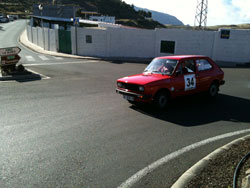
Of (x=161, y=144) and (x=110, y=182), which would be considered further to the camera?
(x=161, y=144)

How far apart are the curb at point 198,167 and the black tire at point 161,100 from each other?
116 inches

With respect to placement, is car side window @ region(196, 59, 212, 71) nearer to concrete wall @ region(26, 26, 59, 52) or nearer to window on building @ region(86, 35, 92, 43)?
window on building @ region(86, 35, 92, 43)

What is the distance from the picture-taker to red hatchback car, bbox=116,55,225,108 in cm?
776

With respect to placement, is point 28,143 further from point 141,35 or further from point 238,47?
point 238,47

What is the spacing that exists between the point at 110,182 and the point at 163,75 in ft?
16.6

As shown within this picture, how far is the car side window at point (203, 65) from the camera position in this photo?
9.10 metres

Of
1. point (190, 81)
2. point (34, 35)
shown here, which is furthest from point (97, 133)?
point (34, 35)

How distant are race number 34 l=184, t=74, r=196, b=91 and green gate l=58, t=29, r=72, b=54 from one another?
18.7 metres

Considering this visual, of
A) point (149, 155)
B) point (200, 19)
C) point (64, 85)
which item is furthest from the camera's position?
point (200, 19)

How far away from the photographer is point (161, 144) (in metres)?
5.46

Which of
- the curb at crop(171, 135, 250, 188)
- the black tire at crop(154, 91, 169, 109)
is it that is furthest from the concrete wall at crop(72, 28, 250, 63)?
the curb at crop(171, 135, 250, 188)

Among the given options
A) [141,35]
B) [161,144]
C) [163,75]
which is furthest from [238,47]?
[161,144]

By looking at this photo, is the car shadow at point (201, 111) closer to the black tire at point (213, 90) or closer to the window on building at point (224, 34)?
the black tire at point (213, 90)

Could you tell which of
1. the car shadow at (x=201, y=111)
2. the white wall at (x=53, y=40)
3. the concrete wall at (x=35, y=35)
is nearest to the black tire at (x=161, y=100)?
the car shadow at (x=201, y=111)
